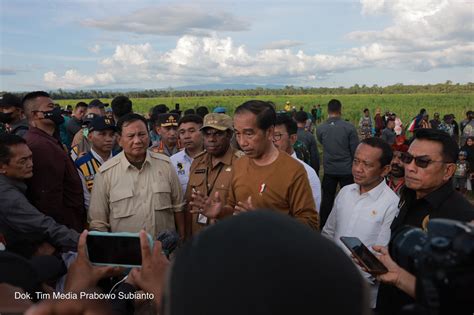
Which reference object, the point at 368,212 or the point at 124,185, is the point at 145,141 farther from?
the point at 368,212

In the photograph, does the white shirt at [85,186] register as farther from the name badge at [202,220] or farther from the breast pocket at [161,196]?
the name badge at [202,220]

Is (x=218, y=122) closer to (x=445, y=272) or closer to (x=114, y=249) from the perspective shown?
(x=114, y=249)

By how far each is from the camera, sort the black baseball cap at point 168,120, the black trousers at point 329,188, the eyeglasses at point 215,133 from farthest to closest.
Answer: the black trousers at point 329,188 → the black baseball cap at point 168,120 → the eyeglasses at point 215,133

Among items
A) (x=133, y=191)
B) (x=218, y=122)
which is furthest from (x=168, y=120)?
(x=133, y=191)

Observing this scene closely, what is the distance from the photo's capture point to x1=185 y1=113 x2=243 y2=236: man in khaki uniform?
12.1 feet

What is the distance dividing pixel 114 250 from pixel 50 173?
1551 millimetres

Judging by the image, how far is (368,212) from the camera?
2982 millimetres

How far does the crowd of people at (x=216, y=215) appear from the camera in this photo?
627mm

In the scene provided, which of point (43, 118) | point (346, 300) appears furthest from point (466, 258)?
point (43, 118)

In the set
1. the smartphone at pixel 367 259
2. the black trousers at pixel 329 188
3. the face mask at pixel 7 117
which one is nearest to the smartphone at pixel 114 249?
the smartphone at pixel 367 259

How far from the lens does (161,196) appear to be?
3.38 meters

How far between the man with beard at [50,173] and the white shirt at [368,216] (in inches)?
86.5

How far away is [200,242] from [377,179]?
275 centimetres

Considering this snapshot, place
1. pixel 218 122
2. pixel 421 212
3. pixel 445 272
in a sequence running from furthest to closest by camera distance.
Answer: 1. pixel 218 122
2. pixel 421 212
3. pixel 445 272
